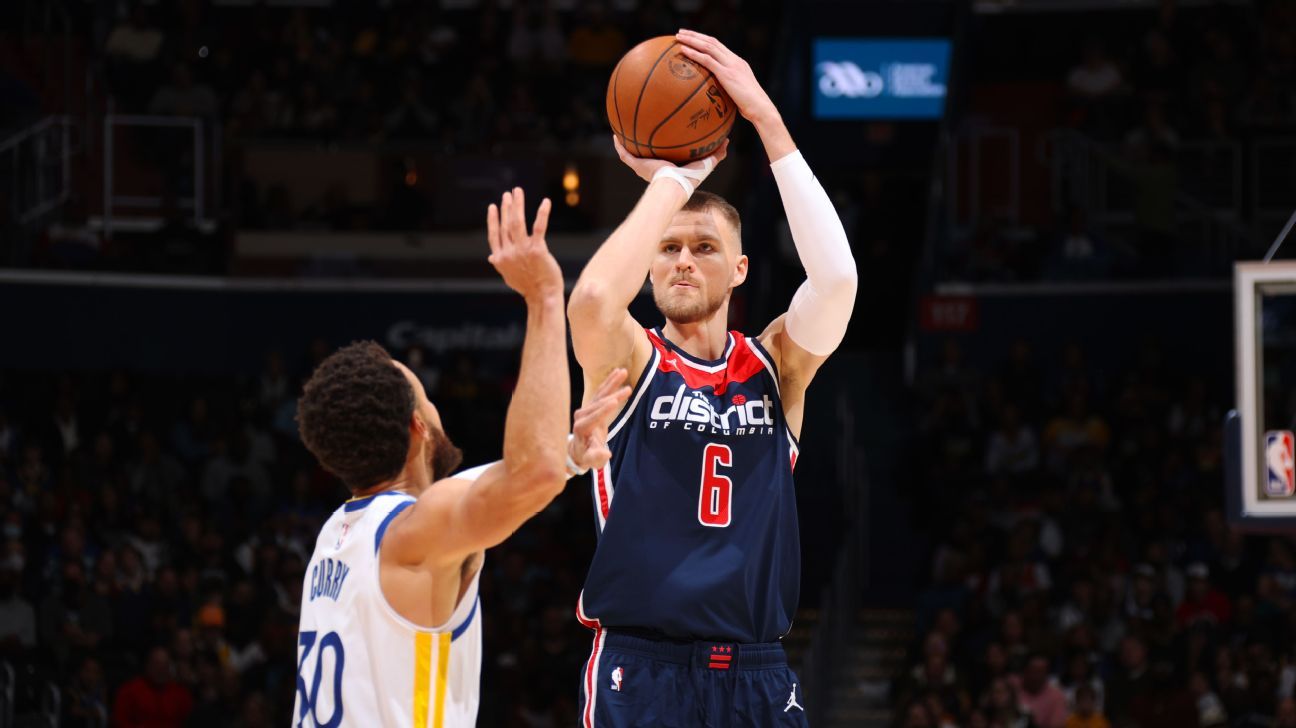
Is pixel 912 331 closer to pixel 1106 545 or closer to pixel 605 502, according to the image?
pixel 1106 545

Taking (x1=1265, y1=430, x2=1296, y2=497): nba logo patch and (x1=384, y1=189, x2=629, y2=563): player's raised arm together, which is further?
(x1=1265, y1=430, x2=1296, y2=497): nba logo patch

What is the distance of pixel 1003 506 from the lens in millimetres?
15945

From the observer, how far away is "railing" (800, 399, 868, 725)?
558 inches

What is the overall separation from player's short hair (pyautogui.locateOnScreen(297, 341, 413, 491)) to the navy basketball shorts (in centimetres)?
110

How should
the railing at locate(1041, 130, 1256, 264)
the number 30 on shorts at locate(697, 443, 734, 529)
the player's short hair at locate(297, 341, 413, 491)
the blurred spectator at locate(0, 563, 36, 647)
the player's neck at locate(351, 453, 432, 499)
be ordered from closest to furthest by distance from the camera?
the player's short hair at locate(297, 341, 413, 491) → the player's neck at locate(351, 453, 432, 499) → the number 30 on shorts at locate(697, 443, 734, 529) → the blurred spectator at locate(0, 563, 36, 647) → the railing at locate(1041, 130, 1256, 264)

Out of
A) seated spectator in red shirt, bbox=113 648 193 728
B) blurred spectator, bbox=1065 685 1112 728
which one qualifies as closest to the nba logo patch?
blurred spectator, bbox=1065 685 1112 728

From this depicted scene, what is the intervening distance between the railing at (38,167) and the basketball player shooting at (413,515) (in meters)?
14.1

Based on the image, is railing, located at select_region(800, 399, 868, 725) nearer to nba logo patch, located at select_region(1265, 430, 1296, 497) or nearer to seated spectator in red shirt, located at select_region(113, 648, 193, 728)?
seated spectator in red shirt, located at select_region(113, 648, 193, 728)

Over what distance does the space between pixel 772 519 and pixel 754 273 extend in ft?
44.3

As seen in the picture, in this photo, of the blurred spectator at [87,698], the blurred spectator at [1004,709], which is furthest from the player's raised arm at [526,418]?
the blurred spectator at [87,698]

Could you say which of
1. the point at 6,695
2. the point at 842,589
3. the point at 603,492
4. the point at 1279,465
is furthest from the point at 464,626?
the point at 842,589

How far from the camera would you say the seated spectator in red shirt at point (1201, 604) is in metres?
14.2

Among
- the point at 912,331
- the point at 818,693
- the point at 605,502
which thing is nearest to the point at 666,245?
the point at 605,502

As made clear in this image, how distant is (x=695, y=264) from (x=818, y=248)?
0.38m
